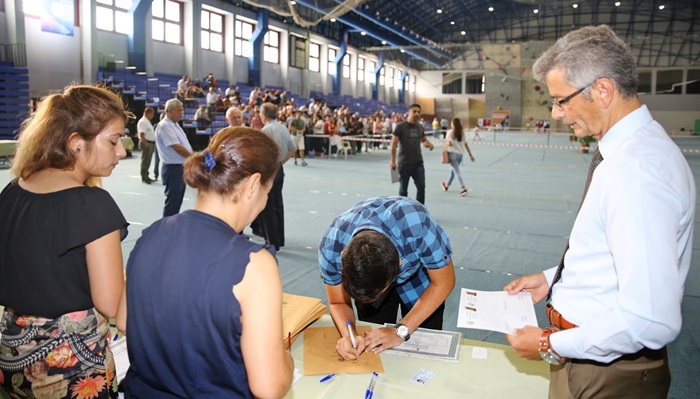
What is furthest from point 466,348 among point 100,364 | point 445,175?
point 445,175

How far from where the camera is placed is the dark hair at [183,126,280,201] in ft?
4.33

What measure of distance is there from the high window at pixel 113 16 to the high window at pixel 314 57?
46.0 ft

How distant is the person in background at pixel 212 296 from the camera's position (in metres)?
1.18

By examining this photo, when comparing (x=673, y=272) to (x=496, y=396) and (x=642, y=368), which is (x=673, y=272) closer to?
(x=642, y=368)

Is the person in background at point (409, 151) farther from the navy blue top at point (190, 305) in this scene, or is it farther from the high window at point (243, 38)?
the high window at point (243, 38)

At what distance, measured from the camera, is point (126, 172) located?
1212cm

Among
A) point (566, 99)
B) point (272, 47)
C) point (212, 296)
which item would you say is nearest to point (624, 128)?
point (566, 99)

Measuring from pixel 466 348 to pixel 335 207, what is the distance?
631 cm

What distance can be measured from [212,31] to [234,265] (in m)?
24.9

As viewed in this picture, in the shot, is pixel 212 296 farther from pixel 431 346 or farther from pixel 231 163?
pixel 431 346

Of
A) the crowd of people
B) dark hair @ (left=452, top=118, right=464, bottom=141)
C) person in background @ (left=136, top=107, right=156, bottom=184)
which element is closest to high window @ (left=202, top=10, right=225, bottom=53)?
person in background @ (left=136, top=107, right=156, bottom=184)

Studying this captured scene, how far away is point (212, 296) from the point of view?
118cm

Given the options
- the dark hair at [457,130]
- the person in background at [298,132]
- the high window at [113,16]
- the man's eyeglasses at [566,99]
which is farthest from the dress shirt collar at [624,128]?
the high window at [113,16]

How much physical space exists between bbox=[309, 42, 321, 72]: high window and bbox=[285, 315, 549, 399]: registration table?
→ 104 feet
